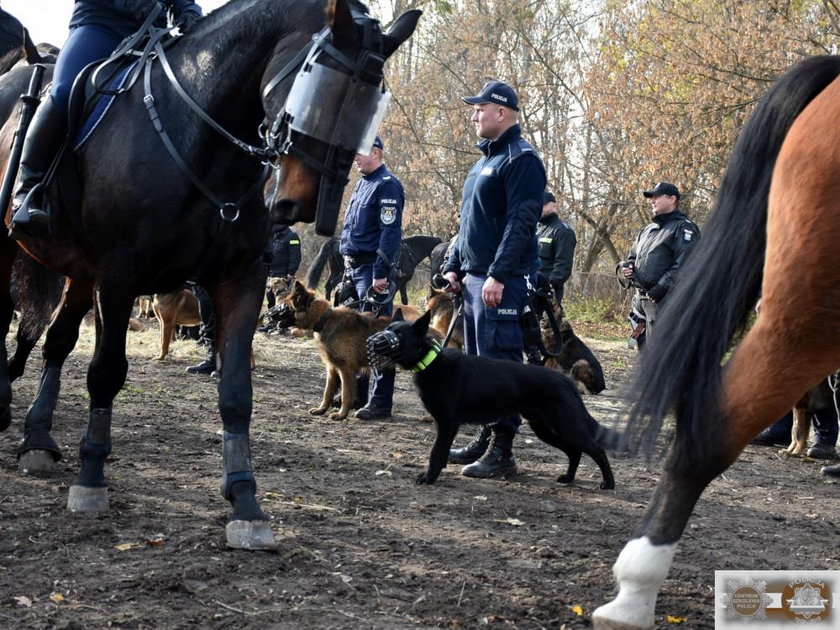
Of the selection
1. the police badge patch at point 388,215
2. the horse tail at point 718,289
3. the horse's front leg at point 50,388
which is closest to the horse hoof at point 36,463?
the horse's front leg at point 50,388

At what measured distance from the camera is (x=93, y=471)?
204 inches

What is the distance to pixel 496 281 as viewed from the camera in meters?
7.11

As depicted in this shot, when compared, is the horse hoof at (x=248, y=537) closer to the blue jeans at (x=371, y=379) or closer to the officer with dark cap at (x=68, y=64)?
the officer with dark cap at (x=68, y=64)

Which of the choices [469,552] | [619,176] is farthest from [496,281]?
[619,176]

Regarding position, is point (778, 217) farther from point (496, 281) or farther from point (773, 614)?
point (496, 281)

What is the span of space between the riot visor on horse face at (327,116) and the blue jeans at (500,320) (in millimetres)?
3100

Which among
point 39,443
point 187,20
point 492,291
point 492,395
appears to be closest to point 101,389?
point 39,443

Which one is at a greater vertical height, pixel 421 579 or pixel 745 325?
pixel 745 325

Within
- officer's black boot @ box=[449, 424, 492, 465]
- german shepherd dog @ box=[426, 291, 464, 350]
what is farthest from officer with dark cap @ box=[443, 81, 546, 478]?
german shepherd dog @ box=[426, 291, 464, 350]

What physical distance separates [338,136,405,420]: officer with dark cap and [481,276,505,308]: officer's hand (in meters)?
3.12

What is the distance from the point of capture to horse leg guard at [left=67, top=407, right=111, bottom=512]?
513 cm

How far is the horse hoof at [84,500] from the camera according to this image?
Result: 5.12m

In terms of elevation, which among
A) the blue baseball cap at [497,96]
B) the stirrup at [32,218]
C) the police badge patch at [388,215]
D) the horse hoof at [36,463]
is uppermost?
the blue baseball cap at [497,96]

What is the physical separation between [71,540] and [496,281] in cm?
357
